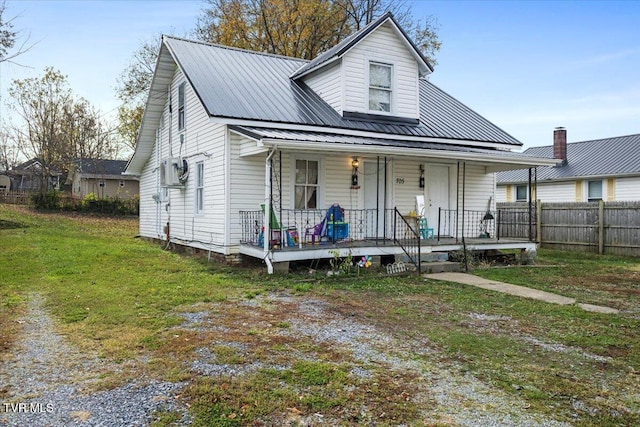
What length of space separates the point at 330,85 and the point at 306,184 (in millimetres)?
3252

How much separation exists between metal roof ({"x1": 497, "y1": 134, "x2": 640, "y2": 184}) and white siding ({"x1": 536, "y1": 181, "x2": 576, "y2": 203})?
494 millimetres

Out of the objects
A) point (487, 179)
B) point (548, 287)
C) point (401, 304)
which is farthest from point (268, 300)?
point (487, 179)

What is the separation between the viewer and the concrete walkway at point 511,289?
7.93 m

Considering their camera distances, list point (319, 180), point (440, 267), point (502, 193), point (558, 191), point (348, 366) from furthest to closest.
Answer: point (502, 193) < point (558, 191) < point (319, 180) < point (440, 267) < point (348, 366)

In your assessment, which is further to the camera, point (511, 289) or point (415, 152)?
point (415, 152)

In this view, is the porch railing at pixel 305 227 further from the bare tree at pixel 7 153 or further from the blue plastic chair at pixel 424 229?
the bare tree at pixel 7 153

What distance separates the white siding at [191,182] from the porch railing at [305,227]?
2.18 ft

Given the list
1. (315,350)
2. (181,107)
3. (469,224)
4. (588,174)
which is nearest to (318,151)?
(181,107)

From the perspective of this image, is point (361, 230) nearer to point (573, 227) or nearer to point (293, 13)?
point (573, 227)

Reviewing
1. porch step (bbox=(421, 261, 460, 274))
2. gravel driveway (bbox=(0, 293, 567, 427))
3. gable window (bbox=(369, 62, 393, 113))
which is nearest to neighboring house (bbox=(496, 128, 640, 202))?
gable window (bbox=(369, 62, 393, 113))

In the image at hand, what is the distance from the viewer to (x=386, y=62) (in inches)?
555

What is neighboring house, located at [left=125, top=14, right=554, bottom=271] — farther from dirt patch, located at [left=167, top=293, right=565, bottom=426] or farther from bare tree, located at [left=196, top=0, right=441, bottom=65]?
bare tree, located at [left=196, top=0, right=441, bottom=65]

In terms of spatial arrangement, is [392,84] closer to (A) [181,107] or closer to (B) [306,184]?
(B) [306,184]

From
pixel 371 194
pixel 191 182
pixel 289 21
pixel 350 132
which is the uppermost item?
pixel 289 21
